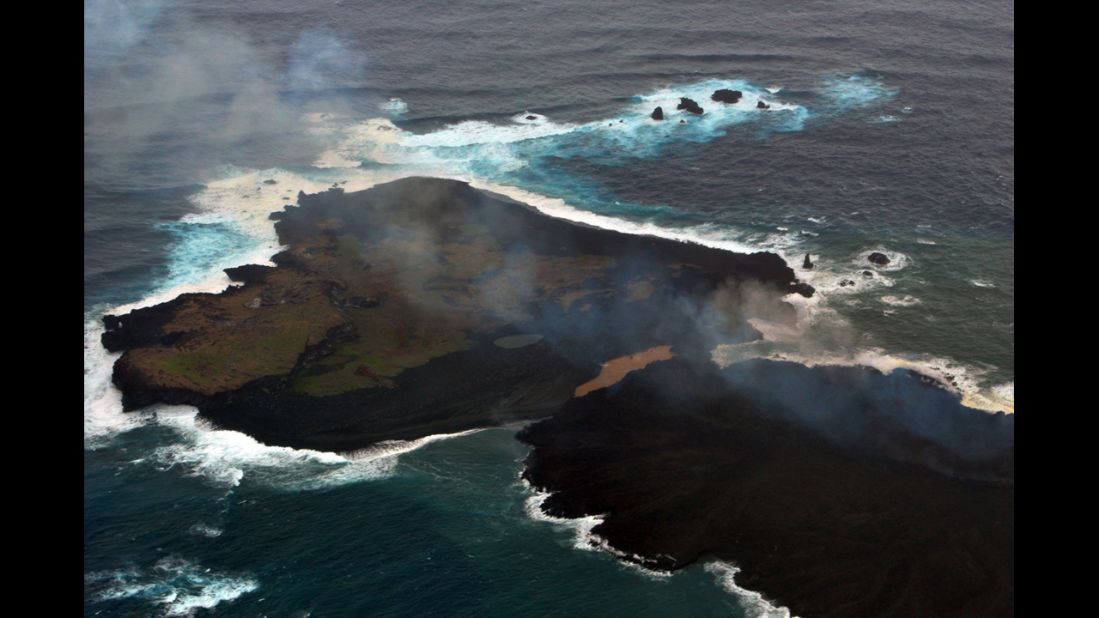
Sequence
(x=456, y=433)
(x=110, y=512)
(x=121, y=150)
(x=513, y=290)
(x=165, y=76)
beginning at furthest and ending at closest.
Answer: (x=165, y=76) → (x=121, y=150) → (x=513, y=290) → (x=456, y=433) → (x=110, y=512)

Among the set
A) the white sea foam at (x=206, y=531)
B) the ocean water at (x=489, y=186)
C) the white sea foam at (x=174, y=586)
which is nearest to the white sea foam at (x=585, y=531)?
the ocean water at (x=489, y=186)

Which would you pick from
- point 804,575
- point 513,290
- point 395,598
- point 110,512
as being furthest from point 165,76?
point 804,575

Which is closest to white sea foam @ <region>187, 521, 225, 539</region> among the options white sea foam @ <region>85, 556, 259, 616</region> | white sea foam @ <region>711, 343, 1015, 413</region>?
white sea foam @ <region>85, 556, 259, 616</region>

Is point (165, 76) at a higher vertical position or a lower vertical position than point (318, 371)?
higher

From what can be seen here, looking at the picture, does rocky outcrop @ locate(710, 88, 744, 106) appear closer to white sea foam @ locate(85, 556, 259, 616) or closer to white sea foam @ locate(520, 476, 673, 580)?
white sea foam @ locate(520, 476, 673, 580)

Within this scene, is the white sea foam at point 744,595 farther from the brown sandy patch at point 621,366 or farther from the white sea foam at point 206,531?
the white sea foam at point 206,531

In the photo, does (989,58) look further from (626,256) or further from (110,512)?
(110,512)

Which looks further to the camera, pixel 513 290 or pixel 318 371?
pixel 513 290
